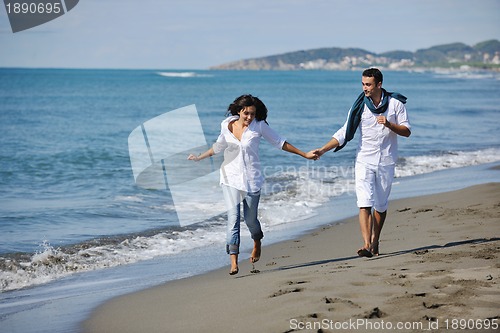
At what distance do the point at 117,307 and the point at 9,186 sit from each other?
11.1 metres

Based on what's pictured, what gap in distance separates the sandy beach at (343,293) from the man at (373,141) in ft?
1.76

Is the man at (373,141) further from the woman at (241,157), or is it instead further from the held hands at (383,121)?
the woman at (241,157)

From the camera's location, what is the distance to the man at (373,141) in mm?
7234

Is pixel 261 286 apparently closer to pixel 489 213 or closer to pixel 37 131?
pixel 489 213

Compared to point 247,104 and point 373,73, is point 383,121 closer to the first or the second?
point 373,73

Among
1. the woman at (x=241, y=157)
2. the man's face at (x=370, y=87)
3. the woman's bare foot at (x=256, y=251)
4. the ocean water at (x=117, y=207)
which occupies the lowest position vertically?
the ocean water at (x=117, y=207)

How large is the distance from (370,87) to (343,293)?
2.45 meters

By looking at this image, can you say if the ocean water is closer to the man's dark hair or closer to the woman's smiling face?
the woman's smiling face

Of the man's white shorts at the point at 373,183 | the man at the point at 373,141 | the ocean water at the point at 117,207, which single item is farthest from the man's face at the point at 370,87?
the ocean water at the point at 117,207

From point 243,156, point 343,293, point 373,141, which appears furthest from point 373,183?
point 343,293

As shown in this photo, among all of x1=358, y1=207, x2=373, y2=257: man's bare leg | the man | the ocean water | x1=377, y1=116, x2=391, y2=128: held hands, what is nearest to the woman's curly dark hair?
the man

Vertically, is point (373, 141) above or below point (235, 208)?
above

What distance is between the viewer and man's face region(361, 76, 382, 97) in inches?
283

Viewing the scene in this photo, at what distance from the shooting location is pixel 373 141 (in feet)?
24.0
